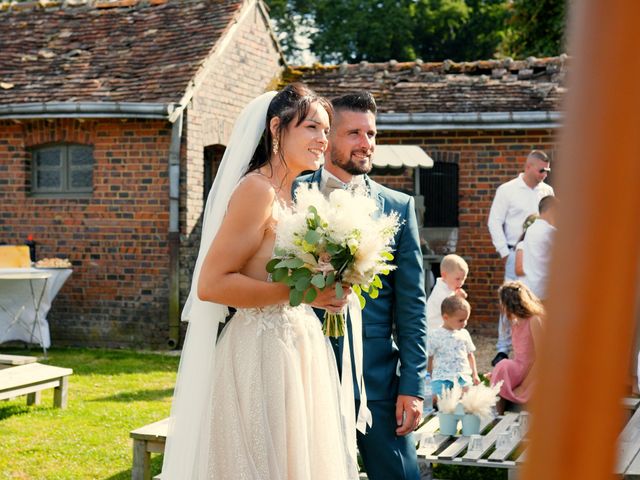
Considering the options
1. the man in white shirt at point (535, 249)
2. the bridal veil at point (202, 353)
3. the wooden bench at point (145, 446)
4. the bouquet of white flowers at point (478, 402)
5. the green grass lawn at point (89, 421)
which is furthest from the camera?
the man in white shirt at point (535, 249)

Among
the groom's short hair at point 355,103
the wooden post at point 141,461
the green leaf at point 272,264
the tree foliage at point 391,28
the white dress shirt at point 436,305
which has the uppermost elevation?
the tree foliage at point 391,28

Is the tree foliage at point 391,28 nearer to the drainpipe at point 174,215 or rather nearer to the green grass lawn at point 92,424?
the drainpipe at point 174,215

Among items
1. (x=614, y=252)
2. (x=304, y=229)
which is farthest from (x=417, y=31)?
(x=614, y=252)

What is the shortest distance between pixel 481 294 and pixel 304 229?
10.8m

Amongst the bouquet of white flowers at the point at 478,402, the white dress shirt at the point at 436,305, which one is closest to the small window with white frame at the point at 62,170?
the white dress shirt at the point at 436,305

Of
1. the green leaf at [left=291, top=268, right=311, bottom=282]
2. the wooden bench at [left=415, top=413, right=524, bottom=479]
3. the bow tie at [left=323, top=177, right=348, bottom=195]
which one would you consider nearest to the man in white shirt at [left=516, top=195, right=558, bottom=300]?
the wooden bench at [left=415, top=413, right=524, bottom=479]

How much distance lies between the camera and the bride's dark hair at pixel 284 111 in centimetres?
361

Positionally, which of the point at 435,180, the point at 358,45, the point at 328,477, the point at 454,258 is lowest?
the point at 328,477

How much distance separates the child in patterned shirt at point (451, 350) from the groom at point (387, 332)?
312cm

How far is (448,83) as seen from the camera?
15.1 meters

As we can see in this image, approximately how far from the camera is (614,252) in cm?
60

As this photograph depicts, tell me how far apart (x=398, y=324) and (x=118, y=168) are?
33.7ft

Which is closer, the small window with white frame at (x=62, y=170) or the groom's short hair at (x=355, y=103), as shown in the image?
the groom's short hair at (x=355, y=103)

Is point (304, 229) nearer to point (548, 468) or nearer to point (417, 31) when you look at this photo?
point (548, 468)
